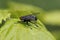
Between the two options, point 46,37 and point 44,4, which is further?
point 44,4

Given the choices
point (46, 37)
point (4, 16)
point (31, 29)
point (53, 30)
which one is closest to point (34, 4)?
point (53, 30)

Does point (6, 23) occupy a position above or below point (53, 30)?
above

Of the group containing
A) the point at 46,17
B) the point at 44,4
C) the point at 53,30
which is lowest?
the point at 53,30

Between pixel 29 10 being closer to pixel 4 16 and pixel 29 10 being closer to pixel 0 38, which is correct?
pixel 4 16

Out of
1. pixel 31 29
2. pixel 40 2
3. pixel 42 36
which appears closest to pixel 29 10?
pixel 40 2

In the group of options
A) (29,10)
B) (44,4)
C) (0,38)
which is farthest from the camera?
(44,4)

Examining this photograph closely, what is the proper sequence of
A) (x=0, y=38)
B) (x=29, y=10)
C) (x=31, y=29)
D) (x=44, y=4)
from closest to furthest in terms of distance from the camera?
(x=0, y=38)
(x=31, y=29)
(x=29, y=10)
(x=44, y=4)

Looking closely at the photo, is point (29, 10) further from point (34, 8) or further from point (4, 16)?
point (4, 16)
